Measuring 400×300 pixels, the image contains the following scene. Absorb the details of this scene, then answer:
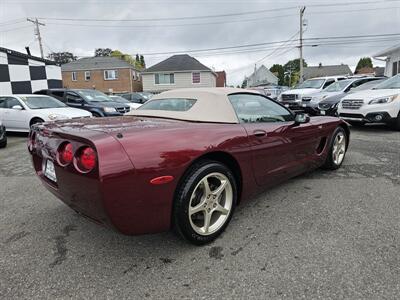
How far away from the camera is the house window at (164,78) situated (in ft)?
112

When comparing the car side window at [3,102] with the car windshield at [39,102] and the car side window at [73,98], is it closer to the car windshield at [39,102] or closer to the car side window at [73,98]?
the car windshield at [39,102]

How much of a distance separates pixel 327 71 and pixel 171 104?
2986 inches

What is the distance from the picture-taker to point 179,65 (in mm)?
34344

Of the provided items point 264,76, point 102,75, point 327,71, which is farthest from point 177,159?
point 327,71

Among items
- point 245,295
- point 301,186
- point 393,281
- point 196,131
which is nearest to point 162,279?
point 245,295

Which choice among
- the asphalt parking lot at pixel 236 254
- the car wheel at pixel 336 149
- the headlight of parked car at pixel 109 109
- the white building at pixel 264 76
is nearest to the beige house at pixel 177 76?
the headlight of parked car at pixel 109 109

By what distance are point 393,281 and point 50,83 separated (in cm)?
1637

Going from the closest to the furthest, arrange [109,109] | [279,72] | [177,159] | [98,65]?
[177,159] → [109,109] → [98,65] → [279,72]

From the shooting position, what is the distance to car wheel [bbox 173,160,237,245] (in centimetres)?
224

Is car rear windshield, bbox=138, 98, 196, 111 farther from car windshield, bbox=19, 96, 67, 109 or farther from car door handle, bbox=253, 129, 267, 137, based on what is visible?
car windshield, bbox=19, 96, 67, 109

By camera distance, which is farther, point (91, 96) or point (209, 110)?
point (91, 96)

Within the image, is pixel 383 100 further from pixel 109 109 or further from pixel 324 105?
pixel 109 109

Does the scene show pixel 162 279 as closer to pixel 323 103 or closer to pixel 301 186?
pixel 301 186

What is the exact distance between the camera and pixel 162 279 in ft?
6.80
